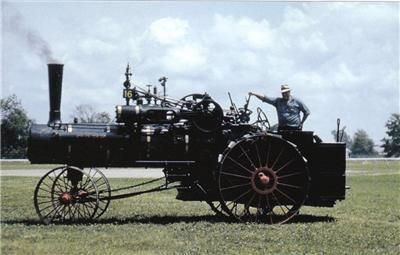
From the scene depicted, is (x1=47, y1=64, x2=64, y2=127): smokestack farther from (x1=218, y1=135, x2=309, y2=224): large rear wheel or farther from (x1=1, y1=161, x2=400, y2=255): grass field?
(x1=218, y1=135, x2=309, y2=224): large rear wheel

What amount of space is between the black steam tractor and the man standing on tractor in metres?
0.25

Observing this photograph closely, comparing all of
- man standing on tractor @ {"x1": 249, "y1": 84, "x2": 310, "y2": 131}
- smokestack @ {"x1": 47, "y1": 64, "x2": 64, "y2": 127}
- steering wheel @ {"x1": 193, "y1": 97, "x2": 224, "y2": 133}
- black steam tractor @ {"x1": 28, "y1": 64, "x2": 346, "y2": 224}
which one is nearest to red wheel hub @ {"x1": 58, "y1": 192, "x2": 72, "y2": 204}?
black steam tractor @ {"x1": 28, "y1": 64, "x2": 346, "y2": 224}

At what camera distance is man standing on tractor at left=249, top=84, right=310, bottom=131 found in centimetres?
1413

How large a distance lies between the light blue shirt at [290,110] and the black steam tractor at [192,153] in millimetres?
286

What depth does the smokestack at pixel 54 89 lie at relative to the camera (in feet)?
44.1

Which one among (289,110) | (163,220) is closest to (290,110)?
(289,110)

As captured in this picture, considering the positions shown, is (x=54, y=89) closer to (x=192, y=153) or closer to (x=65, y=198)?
(x=65, y=198)

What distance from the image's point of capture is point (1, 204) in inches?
696

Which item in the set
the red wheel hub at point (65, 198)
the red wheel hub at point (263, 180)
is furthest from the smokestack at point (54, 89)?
the red wheel hub at point (263, 180)

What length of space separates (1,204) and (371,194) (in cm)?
1208

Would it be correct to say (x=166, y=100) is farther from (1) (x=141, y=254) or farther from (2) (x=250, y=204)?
(1) (x=141, y=254)

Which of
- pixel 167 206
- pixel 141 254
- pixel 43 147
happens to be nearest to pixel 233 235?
pixel 141 254

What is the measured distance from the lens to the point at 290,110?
46.5 ft

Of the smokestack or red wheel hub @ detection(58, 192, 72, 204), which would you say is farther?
the smokestack
